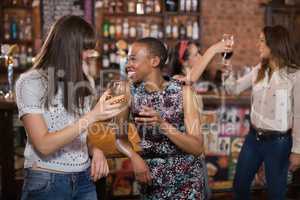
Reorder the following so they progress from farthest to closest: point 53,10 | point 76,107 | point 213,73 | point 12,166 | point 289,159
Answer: point 213,73
point 53,10
point 12,166
point 289,159
point 76,107

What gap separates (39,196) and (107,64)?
5161 millimetres

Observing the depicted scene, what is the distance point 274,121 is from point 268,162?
0.90 feet

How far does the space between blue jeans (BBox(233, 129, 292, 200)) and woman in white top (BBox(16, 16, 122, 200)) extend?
154 cm

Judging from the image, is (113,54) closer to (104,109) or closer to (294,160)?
(294,160)

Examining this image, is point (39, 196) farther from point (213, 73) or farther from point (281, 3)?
point (281, 3)

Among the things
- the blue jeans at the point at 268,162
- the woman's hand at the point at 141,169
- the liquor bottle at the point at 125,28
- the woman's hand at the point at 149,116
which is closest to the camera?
the woman's hand at the point at 149,116

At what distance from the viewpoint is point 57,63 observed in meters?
1.65

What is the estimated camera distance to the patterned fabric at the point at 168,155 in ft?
6.66

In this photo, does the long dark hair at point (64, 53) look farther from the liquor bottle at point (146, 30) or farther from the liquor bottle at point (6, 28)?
the liquor bottle at point (6, 28)

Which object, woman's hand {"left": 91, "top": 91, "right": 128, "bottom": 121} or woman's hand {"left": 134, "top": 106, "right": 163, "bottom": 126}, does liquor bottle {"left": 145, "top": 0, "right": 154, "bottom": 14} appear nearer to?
woman's hand {"left": 134, "top": 106, "right": 163, "bottom": 126}

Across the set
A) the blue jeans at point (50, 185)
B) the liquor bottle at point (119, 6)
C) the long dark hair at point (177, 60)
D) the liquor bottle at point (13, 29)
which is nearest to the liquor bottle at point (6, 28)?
the liquor bottle at point (13, 29)

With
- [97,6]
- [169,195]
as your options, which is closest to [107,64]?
[97,6]

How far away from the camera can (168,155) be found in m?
2.05

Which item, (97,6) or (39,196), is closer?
(39,196)
